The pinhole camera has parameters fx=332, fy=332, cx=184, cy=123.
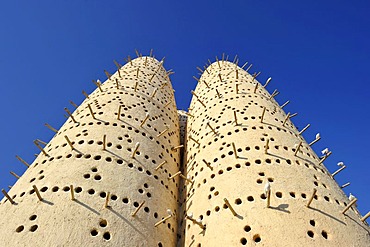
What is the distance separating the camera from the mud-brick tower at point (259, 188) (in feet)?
25.8

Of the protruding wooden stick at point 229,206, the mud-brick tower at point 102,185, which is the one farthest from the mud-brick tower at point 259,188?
the mud-brick tower at point 102,185

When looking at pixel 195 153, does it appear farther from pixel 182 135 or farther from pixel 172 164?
pixel 182 135

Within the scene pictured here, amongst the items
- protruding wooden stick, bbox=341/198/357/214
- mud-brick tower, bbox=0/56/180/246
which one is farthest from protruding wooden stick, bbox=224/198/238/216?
protruding wooden stick, bbox=341/198/357/214

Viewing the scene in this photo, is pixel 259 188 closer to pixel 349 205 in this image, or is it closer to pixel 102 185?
pixel 349 205

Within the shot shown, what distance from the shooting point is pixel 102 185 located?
9.09 meters

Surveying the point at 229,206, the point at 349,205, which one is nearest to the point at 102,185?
the point at 229,206

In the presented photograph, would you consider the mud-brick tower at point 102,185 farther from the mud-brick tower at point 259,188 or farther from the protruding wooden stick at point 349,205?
the protruding wooden stick at point 349,205

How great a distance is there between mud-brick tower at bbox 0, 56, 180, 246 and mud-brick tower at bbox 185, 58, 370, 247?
1155 mm

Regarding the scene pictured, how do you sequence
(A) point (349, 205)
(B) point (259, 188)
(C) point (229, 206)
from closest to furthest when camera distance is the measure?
(A) point (349, 205) → (C) point (229, 206) → (B) point (259, 188)

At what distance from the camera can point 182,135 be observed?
57.5 ft

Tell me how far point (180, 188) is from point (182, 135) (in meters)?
5.61

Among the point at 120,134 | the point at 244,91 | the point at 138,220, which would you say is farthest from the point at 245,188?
the point at 244,91

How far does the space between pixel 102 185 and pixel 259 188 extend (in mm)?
4286

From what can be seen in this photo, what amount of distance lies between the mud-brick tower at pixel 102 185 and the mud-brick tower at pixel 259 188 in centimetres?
115
